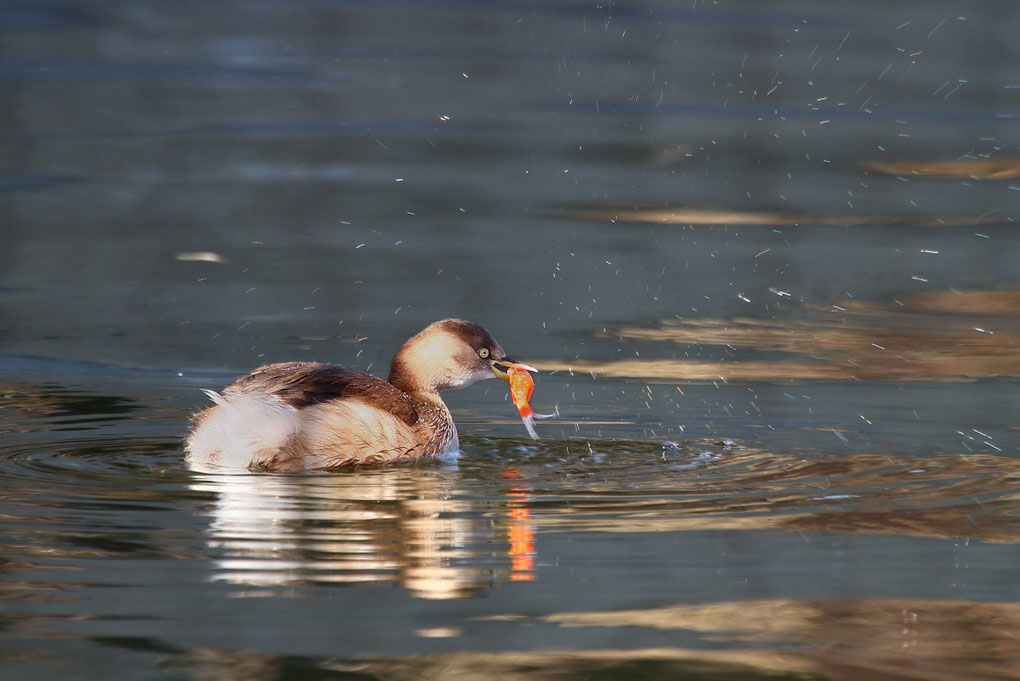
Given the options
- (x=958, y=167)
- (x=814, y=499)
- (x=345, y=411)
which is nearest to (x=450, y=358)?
(x=345, y=411)

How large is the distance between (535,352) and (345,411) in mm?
2686

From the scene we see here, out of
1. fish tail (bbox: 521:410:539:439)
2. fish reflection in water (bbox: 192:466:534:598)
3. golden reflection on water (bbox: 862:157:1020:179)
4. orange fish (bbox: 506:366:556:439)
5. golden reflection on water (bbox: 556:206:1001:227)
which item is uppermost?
golden reflection on water (bbox: 862:157:1020:179)

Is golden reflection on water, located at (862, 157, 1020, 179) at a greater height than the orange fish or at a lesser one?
greater

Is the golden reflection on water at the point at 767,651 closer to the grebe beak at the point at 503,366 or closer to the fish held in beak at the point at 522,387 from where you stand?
the fish held in beak at the point at 522,387

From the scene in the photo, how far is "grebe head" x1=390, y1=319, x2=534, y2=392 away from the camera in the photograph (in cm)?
803

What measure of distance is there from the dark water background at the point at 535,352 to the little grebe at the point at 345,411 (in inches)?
6.6

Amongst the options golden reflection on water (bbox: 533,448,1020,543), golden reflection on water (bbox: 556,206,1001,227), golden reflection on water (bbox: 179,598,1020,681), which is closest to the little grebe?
golden reflection on water (bbox: 533,448,1020,543)

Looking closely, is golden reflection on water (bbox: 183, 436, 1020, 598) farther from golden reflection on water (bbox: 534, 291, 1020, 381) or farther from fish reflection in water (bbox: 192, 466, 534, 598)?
golden reflection on water (bbox: 534, 291, 1020, 381)

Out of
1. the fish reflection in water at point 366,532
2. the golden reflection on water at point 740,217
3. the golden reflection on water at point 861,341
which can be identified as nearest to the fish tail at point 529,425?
the fish reflection in water at point 366,532

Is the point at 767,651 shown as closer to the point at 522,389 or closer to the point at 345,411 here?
the point at 345,411

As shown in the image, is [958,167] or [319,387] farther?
[958,167]

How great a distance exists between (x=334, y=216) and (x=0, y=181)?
8.90 ft

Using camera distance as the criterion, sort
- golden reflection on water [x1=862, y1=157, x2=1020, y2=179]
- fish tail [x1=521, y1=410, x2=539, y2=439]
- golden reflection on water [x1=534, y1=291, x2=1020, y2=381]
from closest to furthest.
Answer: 1. fish tail [x1=521, y1=410, x2=539, y2=439]
2. golden reflection on water [x1=534, y1=291, x2=1020, y2=381]
3. golden reflection on water [x1=862, y1=157, x2=1020, y2=179]

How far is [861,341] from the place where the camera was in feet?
33.1
